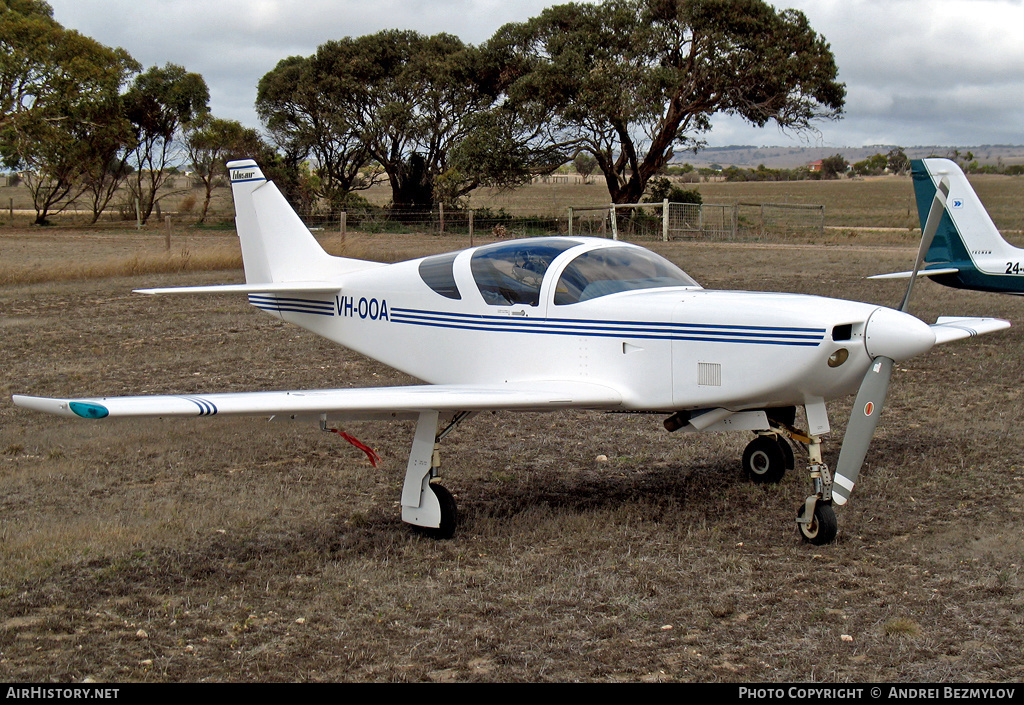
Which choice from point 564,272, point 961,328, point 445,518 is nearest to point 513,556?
point 445,518

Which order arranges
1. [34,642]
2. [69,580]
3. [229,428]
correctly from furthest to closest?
1. [229,428]
2. [69,580]
3. [34,642]

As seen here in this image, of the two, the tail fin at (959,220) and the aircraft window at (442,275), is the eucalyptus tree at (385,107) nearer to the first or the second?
the tail fin at (959,220)

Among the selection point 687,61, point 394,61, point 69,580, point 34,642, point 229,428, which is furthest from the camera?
point 394,61

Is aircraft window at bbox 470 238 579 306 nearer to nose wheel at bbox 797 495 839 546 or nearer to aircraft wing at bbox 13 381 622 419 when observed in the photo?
aircraft wing at bbox 13 381 622 419

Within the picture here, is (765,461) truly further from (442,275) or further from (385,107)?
(385,107)

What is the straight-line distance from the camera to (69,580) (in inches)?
205

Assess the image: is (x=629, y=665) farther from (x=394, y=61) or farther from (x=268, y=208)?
(x=394, y=61)

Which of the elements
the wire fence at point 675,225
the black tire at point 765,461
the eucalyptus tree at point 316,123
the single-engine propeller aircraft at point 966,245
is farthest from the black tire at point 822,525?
the eucalyptus tree at point 316,123

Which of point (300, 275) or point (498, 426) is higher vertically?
point (300, 275)

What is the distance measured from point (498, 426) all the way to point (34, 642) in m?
5.21

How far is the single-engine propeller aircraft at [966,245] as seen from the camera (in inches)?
506

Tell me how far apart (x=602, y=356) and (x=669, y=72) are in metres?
28.7

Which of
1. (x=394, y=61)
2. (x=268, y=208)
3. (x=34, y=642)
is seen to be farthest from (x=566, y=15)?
(x=34, y=642)

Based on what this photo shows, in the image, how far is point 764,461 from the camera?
712cm
